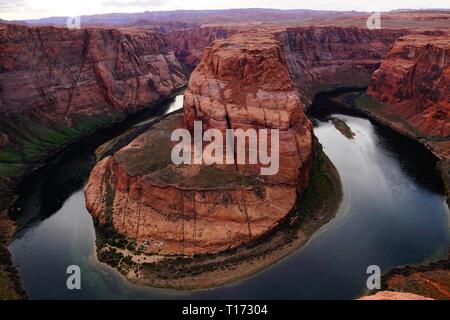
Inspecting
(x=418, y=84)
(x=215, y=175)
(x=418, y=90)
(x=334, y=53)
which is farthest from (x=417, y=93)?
(x=215, y=175)

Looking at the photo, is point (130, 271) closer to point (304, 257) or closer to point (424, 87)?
point (304, 257)

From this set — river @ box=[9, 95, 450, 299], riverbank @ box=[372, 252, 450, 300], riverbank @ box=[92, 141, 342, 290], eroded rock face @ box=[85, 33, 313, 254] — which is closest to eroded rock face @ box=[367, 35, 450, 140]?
river @ box=[9, 95, 450, 299]

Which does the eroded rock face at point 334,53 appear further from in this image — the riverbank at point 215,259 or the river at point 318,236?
the riverbank at point 215,259

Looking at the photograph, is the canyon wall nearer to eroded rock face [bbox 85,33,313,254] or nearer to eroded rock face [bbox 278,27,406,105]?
eroded rock face [bbox 85,33,313,254]

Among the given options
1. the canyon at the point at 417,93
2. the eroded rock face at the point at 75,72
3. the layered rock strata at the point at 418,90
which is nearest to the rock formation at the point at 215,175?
the canyon at the point at 417,93

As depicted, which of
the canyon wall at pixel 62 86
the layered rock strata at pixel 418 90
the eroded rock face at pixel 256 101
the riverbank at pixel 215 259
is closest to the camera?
the riverbank at pixel 215 259

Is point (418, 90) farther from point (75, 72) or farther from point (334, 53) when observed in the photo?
point (75, 72)
